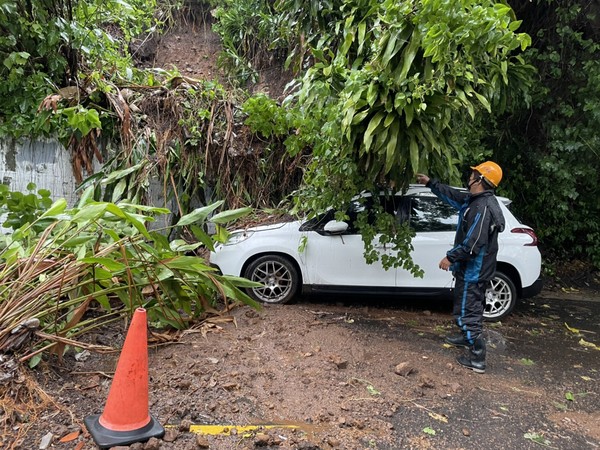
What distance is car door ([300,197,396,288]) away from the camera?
5.50 meters

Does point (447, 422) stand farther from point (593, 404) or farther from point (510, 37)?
point (510, 37)

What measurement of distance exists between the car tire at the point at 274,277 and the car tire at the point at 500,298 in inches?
93.0

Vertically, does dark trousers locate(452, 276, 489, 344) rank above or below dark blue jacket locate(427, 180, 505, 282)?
below

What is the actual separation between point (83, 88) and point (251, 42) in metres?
5.16

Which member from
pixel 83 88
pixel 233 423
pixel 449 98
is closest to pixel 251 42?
pixel 83 88

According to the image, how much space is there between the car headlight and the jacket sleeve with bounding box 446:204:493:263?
2589mm

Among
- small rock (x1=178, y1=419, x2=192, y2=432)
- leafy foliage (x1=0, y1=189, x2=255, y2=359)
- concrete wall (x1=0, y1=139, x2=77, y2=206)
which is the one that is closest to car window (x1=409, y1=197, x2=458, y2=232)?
leafy foliage (x1=0, y1=189, x2=255, y2=359)

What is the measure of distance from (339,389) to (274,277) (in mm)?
2322

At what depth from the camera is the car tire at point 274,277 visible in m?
5.57

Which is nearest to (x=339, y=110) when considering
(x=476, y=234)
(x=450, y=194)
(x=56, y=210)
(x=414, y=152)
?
(x=414, y=152)

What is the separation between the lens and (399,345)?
4.46 meters

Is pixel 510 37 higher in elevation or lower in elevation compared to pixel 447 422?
higher

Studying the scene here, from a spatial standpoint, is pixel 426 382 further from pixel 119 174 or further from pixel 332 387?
pixel 119 174

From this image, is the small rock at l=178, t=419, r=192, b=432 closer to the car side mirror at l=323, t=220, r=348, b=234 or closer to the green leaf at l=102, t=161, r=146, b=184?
the car side mirror at l=323, t=220, r=348, b=234
